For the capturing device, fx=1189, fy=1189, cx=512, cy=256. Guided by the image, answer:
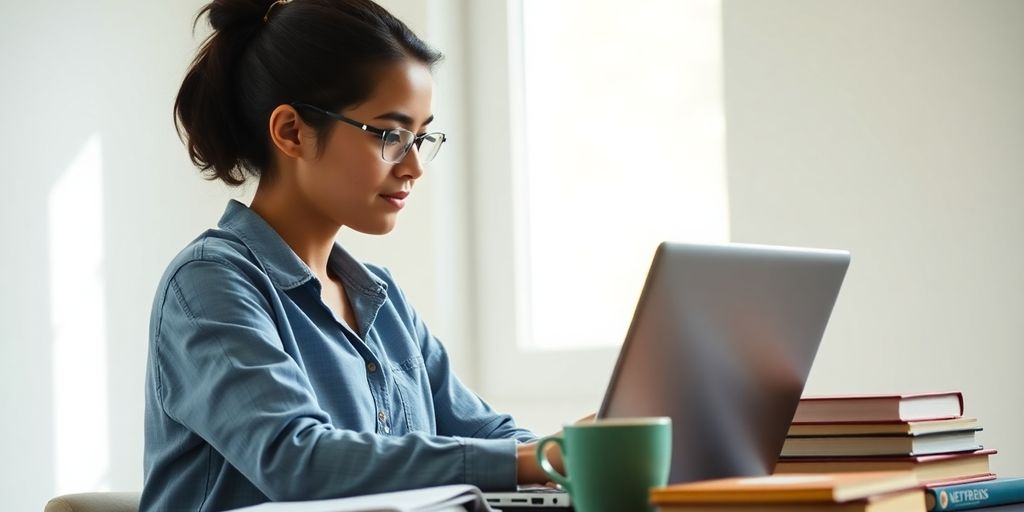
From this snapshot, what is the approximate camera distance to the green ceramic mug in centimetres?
74

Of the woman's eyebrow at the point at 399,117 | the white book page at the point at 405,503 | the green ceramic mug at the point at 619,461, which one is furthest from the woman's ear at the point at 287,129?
the green ceramic mug at the point at 619,461

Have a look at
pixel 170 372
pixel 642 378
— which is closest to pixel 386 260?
pixel 170 372

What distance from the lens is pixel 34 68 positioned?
2.59 m

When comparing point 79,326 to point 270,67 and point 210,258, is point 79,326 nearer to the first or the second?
point 270,67

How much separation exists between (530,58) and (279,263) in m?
1.56

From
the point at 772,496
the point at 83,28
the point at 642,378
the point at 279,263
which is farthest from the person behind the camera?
the point at 83,28

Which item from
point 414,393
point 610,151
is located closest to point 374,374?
point 414,393

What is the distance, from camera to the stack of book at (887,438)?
3.77ft

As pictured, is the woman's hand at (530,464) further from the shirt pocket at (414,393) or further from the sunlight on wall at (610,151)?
the sunlight on wall at (610,151)

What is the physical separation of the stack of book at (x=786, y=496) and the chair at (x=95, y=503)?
0.84 meters

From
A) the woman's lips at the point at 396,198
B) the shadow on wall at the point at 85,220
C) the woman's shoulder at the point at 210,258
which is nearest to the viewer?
the woman's shoulder at the point at 210,258

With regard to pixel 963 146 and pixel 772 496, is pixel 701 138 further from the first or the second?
pixel 772 496

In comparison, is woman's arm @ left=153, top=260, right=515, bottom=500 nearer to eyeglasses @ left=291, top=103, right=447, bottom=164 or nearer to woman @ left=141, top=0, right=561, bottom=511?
woman @ left=141, top=0, right=561, bottom=511

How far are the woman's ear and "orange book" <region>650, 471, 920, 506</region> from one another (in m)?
0.92
